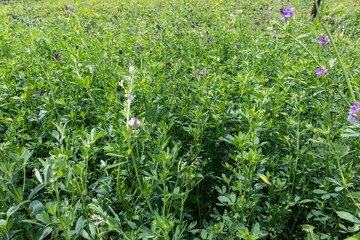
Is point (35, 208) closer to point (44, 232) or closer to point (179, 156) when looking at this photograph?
point (44, 232)

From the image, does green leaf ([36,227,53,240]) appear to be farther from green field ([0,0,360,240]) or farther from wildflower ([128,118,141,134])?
wildflower ([128,118,141,134])

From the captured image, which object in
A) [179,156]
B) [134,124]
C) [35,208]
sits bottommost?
[179,156]

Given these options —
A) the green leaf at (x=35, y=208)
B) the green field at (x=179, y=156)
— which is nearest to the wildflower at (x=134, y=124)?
the green field at (x=179, y=156)

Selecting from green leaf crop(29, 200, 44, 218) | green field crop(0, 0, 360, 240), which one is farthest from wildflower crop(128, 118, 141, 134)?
green leaf crop(29, 200, 44, 218)

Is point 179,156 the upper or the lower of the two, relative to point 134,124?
lower

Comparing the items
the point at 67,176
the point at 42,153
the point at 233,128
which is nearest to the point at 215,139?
the point at 233,128

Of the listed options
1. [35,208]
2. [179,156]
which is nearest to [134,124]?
[35,208]

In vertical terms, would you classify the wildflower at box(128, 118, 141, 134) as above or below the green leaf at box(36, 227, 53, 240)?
above

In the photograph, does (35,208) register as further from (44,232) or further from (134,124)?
(134,124)

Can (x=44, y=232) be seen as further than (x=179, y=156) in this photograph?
No

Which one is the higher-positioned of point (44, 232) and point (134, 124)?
point (134, 124)

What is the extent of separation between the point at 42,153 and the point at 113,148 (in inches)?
38.0

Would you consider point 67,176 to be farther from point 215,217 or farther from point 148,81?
point 148,81

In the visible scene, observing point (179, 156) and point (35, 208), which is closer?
point (35, 208)
